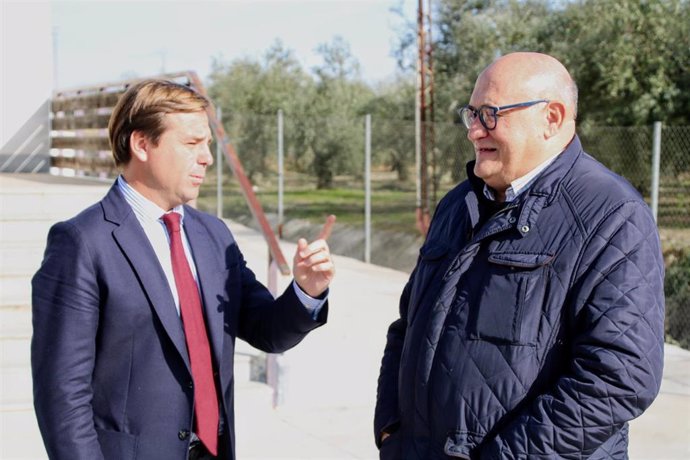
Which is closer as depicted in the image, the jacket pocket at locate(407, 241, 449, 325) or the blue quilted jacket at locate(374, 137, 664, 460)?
the blue quilted jacket at locate(374, 137, 664, 460)

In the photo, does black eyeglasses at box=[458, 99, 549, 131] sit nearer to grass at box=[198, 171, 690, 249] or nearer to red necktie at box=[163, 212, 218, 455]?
red necktie at box=[163, 212, 218, 455]

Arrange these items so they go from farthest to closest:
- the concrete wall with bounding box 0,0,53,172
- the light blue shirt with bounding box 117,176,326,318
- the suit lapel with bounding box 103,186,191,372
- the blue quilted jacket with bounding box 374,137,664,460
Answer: the concrete wall with bounding box 0,0,53,172 → the light blue shirt with bounding box 117,176,326,318 → the suit lapel with bounding box 103,186,191,372 → the blue quilted jacket with bounding box 374,137,664,460

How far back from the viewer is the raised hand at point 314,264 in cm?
231

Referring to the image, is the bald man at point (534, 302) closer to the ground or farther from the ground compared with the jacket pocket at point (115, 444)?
farther from the ground

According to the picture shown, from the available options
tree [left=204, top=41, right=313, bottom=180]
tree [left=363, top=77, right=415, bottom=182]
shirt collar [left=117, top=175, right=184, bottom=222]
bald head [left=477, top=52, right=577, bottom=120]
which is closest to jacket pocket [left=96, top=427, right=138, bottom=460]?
shirt collar [left=117, top=175, right=184, bottom=222]

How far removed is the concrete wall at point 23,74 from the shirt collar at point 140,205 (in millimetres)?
8866

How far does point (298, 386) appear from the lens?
590 cm

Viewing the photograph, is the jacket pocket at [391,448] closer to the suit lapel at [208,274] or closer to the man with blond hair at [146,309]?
the man with blond hair at [146,309]

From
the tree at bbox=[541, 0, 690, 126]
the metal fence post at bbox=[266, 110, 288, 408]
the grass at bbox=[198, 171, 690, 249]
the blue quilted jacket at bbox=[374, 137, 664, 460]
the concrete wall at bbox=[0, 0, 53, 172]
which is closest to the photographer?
the blue quilted jacket at bbox=[374, 137, 664, 460]

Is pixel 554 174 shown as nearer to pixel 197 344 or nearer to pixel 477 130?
pixel 477 130

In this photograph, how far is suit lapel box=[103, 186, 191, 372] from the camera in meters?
2.25

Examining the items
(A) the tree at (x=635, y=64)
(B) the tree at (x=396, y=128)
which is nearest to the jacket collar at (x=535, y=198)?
(A) the tree at (x=635, y=64)

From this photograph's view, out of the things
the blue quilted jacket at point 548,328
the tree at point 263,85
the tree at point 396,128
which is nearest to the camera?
the blue quilted jacket at point 548,328

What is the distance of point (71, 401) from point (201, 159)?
0.74 meters
